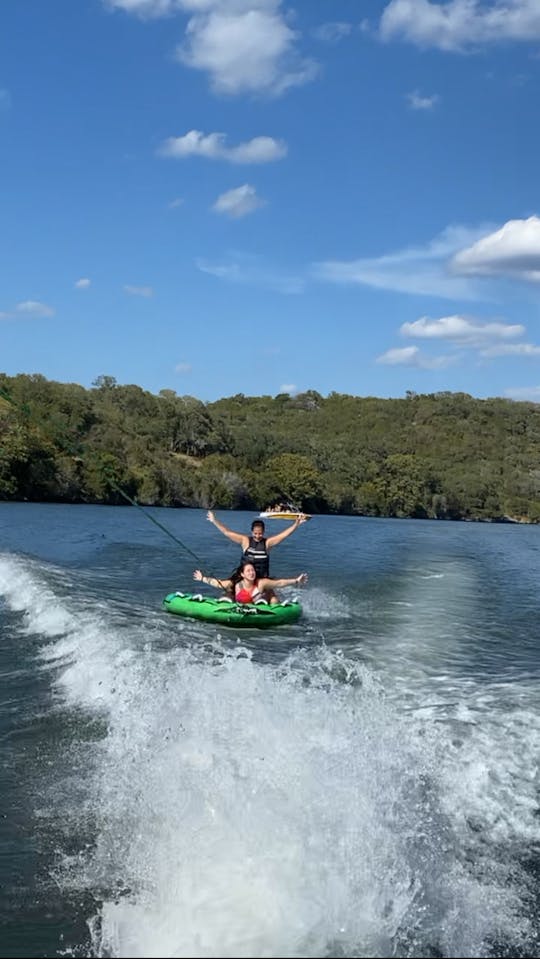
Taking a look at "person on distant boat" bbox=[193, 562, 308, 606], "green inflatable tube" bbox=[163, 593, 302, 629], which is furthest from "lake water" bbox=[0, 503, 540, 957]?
"person on distant boat" bbox=[193, 562, 308, 606]

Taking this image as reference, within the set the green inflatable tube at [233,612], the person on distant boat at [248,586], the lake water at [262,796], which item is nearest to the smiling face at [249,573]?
the person on distant boat at [248,586]

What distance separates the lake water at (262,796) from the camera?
4.30 metres

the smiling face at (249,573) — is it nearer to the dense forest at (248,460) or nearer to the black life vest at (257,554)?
the black life vest at (257,554)

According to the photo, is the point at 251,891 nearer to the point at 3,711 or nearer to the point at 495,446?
the point at 3,711

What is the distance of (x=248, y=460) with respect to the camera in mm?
105500

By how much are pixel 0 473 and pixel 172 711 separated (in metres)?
57.1

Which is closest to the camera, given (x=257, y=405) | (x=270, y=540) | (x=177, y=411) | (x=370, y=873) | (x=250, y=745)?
(x=370, y=873)

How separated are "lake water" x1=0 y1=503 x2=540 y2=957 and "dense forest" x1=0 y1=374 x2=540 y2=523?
31.7 m

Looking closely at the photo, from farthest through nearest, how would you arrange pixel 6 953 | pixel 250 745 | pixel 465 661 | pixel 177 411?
pixel 177 411 → pixel 465 661 → pixel 250 745 → pixel 6 953

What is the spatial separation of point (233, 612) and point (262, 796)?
842 cm

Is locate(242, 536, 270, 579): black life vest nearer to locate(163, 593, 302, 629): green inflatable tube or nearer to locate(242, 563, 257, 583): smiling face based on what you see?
locate(242, 563, 257, 583): smiling face

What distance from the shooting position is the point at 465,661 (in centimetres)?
1203

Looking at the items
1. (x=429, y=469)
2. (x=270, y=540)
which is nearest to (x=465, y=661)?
(x=270, y=540)

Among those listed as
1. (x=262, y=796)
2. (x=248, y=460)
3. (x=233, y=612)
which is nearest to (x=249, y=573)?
(x=233, y=612)
